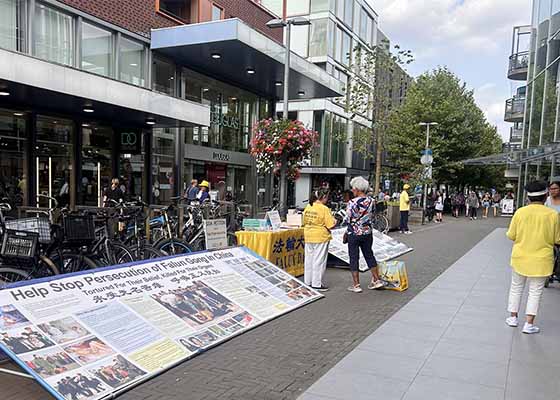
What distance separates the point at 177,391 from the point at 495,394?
252 centimetres

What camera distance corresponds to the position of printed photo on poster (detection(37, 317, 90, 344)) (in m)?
3.65

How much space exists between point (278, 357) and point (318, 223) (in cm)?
312

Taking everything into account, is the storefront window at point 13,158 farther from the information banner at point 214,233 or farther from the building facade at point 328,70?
the building facade at point 328,70

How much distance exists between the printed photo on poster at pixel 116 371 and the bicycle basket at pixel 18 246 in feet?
6.35

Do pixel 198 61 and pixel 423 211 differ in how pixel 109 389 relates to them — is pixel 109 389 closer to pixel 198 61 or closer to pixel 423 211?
pixel 198 61

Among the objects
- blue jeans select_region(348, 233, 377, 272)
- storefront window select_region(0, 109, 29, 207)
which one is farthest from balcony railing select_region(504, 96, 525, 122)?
storefront window select_region(0, 109, 29, 207)

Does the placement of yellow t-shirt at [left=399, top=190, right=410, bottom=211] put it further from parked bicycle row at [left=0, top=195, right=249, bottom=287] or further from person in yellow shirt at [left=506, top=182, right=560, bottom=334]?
person in yellow shirt at [left=506, top=182, right=560, bottom=334]

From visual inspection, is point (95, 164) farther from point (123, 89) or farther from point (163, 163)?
point (123, 89)

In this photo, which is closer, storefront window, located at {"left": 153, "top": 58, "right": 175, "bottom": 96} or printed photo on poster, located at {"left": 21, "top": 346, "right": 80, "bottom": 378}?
printed photo on poster, located at {"left": 21, "top": 346, "right": 80, "bottom": 378}

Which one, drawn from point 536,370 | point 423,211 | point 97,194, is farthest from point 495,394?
point 423,211

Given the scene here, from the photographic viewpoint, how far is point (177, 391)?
368 cm

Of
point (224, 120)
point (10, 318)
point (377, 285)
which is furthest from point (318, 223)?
point (224, 120)

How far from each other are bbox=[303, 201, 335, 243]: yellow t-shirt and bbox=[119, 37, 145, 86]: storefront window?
31.7 ft

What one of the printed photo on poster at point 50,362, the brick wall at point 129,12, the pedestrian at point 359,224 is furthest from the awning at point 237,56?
the printed photo on poster at point 50,362
